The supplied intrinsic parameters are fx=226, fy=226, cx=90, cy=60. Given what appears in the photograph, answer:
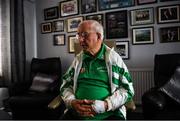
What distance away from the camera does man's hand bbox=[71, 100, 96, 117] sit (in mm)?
1507

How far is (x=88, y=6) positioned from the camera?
3.71 m

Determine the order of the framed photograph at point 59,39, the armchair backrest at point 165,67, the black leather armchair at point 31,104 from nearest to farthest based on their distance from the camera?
1. the armchair backrest at point 165,67
2. the black leather armchair at point 31,104
3. the framed photograph at point 59,39

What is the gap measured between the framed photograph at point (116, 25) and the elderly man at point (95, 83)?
5.82 feet

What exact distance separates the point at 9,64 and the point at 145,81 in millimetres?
2198

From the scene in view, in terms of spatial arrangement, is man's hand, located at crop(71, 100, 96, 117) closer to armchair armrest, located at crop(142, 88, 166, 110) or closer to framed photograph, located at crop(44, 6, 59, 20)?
armchair armrest, located at crop(142, 88, 166, 110)

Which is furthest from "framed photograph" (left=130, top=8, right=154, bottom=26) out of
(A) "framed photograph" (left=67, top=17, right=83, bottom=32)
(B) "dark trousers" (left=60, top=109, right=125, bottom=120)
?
(B) "dark trousers" (left=60, top=109, right=125, bottom=120)

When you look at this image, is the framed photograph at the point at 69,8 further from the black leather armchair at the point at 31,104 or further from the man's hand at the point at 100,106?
the man's hand at the point at 100,106

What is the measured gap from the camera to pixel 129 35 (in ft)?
11.1

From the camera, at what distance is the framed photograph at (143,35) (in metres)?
3.21

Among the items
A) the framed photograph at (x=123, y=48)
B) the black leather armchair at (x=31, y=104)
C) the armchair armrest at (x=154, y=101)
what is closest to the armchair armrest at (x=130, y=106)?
the armchair armrest at (x=154, y=101)

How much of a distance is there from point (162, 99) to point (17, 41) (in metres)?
2.58

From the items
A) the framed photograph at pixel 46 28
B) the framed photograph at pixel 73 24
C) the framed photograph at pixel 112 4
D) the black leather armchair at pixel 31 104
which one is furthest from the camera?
the framed photograph at pixel 46 28

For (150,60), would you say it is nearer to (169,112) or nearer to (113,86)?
(169,112)

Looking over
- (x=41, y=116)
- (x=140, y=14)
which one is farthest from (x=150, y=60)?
(x=41, y=116)
